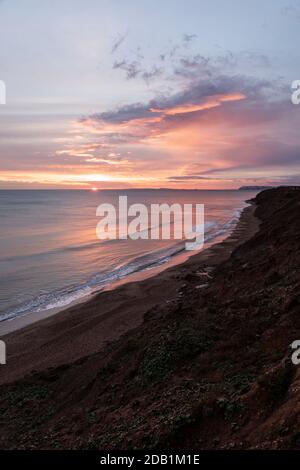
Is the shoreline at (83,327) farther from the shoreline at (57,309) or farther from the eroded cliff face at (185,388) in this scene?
the eroded cliff face at (185,388)

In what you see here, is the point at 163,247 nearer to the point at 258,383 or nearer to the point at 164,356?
the point at 164,356

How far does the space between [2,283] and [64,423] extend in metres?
18.5

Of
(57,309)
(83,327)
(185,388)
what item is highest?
(185,388)

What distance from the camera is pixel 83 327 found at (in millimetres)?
14914

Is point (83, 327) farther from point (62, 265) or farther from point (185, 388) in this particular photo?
point (62, 265)

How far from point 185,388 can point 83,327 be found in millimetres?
8158

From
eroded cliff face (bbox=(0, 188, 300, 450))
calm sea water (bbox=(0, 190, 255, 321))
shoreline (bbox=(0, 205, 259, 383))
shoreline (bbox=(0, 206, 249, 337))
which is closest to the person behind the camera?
eroded cliff face (bbox=(0, 188, 300, 450))

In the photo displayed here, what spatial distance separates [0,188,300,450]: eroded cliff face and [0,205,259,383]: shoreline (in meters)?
1.48

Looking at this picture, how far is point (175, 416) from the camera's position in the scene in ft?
21.3

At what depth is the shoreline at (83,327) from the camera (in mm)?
12391

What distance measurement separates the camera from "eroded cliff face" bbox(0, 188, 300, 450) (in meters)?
5.88

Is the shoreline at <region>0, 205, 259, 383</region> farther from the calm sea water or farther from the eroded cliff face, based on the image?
the calm sea water

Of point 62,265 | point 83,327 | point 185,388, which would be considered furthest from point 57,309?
point 185,388

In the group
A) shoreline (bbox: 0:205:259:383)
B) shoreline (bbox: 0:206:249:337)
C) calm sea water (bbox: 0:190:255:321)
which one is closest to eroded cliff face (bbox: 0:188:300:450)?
shoreline (bbox: 0:205:259:383)
